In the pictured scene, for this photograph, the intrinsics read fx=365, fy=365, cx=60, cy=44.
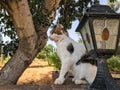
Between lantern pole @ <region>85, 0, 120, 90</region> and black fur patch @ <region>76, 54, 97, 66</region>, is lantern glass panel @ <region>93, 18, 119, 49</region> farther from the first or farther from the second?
black fur patch @ <region>76, 54, 97, 66</region>

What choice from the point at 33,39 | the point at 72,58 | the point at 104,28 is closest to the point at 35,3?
the point at 33,39

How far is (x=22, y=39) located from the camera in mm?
7293

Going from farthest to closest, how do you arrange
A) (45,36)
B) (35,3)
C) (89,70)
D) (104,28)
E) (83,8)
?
(83,8) → (35,3) → (45,36) → (89,70) → (104,28)

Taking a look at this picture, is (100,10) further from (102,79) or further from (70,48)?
(70,48)

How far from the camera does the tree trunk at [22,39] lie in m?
6.83

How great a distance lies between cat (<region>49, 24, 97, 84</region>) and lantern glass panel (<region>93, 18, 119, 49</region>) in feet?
5.05

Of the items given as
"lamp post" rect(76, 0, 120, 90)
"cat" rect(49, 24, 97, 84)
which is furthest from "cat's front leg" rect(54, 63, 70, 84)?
"lamp post" rect(76, 0, 120, 90)

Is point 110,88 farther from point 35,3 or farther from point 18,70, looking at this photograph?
point 35,3

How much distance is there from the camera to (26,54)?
7523mm

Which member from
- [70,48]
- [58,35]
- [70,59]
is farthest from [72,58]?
[58,35]

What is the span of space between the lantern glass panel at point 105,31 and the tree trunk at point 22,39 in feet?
10.7

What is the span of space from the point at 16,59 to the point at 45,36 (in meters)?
0.83

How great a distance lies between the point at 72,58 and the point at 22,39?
2.10 metres

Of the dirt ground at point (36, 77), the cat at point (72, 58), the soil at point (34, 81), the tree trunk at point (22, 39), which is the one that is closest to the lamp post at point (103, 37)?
the cat at point (72, 58)
